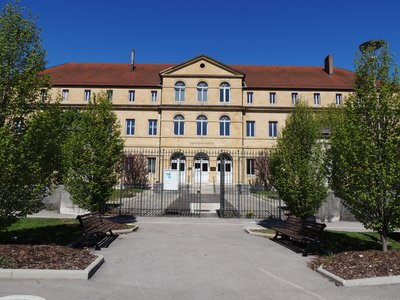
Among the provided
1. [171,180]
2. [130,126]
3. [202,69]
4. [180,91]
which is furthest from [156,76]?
[171,180]

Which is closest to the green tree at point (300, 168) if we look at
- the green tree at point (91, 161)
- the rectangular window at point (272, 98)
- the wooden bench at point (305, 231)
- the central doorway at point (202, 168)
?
the wooden bench at point (305, 231)

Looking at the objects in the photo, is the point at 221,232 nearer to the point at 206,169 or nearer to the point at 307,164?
the point at 307,164

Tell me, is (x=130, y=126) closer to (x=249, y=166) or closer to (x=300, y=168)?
(x=249, y=166)

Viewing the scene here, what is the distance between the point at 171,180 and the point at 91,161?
1565cm

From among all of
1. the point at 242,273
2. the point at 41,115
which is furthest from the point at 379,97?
the point at 41,115

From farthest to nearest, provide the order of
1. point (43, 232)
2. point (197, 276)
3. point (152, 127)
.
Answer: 1. point (152, 127)
2. point (43, 232)
3. point (197, 276)

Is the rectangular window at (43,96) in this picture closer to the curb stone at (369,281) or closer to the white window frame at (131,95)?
the curb stone at (369,281)

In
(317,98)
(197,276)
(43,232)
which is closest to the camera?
(197,276)

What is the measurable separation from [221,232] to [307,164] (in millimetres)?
3874

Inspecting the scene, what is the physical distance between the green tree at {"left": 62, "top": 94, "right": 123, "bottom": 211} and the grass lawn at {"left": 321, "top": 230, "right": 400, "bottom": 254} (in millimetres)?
7624

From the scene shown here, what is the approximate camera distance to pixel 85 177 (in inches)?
472

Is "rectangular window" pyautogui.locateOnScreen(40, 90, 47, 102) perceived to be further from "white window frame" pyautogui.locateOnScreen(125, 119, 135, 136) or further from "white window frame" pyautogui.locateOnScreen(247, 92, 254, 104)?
"white window frame" pyautogui.locateOnScreen(247, 92, 254, 104)

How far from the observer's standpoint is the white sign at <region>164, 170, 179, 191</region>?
27.0 metres

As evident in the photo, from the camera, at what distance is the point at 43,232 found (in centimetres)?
1142
